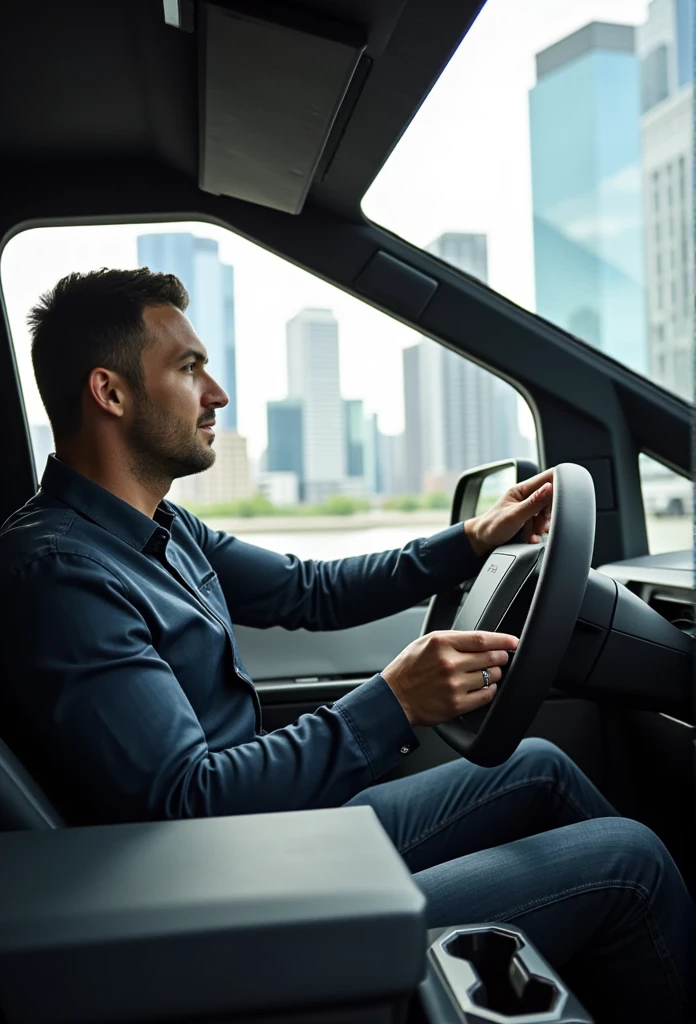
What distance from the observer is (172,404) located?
1.46 metres

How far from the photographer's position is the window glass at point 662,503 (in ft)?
6.65

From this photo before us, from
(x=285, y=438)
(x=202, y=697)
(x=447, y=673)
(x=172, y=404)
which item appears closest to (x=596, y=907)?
(x=447, y=673)

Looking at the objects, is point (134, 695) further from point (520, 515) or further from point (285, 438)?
point (285, 438)

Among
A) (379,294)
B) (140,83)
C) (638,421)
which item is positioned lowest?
(638,421)

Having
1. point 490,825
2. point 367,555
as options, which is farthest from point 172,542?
point 490,825

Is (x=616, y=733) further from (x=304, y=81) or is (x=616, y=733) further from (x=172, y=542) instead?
(x=304, y=81)

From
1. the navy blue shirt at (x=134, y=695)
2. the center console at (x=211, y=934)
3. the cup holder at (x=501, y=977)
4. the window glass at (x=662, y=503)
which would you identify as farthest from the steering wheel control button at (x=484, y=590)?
the window glass at (x=662, y=503)

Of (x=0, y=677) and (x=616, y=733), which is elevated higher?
(x=0, y=677)

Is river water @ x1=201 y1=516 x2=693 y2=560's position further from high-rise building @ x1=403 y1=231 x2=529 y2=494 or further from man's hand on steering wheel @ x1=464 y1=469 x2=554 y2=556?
man's hand on steering wheel @ x1=464 y1=469 x2=554 y2=556

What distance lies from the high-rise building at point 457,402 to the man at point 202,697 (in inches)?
15.3

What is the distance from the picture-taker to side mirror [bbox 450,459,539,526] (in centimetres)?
177

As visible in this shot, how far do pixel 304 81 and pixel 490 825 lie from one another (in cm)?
127

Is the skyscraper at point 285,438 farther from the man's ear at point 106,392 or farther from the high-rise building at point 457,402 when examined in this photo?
the man's ear at point 106,392

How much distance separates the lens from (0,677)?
1.08 m
